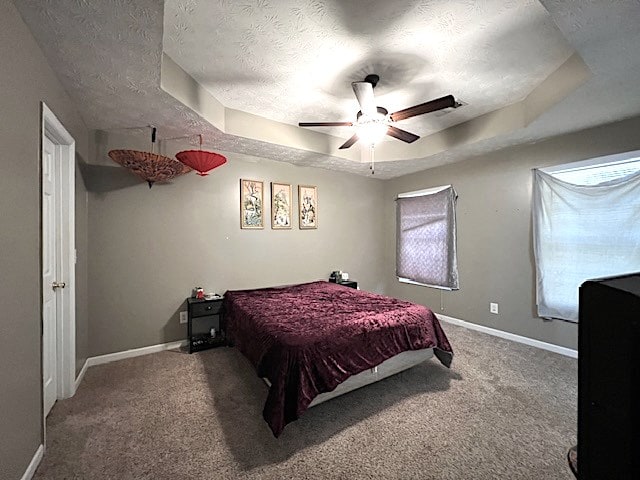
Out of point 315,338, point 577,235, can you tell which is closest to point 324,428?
point 315,338

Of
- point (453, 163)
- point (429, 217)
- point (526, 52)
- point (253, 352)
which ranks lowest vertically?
point (253, 352)

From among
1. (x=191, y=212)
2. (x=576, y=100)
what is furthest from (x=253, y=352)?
(x=576, y=100)

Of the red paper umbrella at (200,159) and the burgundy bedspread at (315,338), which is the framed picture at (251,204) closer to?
the red paper umbrella at (200,159)

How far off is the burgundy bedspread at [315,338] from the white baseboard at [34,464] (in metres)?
1.25

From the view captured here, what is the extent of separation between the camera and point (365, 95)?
225 cm

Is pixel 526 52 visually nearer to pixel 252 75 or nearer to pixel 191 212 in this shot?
pixel 252 75

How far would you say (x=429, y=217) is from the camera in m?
4.51

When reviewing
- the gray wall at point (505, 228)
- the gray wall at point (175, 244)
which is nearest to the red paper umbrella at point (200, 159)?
the gray wall at point (175, 244)

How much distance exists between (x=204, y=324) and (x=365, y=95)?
3149 mm

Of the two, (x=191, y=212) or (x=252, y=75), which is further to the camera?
(x=191, y=212)

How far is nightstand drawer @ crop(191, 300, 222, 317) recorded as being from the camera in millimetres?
3188

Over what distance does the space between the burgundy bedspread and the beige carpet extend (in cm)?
26

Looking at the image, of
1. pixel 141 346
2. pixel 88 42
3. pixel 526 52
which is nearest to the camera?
pixel 88 42

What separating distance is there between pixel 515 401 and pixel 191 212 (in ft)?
12.4
